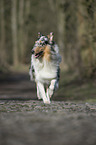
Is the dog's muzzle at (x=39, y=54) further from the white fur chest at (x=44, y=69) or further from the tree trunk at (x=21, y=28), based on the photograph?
the tree trunk at (x=21, y=28)

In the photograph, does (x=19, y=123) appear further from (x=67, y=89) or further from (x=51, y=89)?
(x=67, y=89)

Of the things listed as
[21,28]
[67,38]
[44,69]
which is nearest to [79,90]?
[44,69]

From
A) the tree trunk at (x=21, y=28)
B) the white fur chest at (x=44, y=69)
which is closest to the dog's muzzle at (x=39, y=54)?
the white fur chest at (x=44, y=69)

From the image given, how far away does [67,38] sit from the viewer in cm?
3253

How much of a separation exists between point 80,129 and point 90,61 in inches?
640

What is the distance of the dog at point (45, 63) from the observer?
35.0ft

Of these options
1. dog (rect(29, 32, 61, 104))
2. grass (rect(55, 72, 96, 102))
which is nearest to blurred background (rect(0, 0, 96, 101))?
grass (rect(55, 72, 96, 102))

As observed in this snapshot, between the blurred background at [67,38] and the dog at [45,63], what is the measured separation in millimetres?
6807

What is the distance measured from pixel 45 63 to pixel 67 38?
22.0m

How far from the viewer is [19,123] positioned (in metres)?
6.96

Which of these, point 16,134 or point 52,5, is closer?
point 16,134

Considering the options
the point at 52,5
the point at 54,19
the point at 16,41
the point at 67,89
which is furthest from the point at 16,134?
the point at 54,19

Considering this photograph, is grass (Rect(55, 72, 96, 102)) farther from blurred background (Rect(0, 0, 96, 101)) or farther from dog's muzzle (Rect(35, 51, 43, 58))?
dog's muzzle (Rect(35, 51, 43, 58))

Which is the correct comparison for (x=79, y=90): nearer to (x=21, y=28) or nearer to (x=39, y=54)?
(x=39, y=54)
